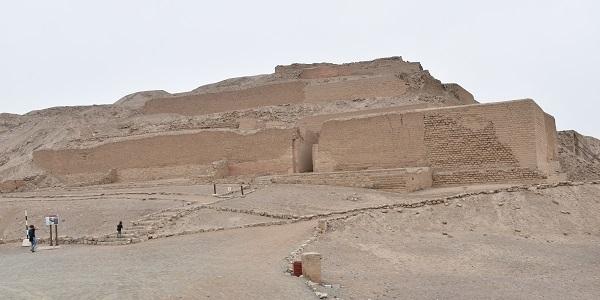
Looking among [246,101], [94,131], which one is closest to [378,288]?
[246,101]

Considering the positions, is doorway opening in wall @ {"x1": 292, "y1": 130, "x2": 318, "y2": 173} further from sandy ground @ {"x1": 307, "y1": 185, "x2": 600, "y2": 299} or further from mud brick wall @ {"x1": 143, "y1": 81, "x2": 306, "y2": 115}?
sandy ground @ {"x1": 307, "y1": 185, "x2": 600, "y2": 299}

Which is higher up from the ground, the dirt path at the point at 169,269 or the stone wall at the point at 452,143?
the stone wall at the point at 452,143

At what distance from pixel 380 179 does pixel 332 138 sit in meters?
3.68

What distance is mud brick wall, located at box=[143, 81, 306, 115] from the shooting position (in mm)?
34188

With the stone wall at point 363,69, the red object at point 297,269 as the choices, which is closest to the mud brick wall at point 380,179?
the red object at point 297,269

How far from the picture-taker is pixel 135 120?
125 ft

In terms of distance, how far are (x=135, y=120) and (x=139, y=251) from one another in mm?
27280

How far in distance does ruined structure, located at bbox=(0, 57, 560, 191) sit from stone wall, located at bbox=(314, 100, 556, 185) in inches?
1.4

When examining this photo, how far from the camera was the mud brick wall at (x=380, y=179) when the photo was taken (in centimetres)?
1961

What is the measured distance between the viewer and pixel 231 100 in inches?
1415

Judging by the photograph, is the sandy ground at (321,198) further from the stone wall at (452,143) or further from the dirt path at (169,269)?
A: the dirt path at (169,269)

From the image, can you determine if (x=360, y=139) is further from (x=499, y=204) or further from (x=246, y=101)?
(x=246, y=101)

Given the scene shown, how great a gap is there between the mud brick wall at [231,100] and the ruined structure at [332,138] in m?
0.06

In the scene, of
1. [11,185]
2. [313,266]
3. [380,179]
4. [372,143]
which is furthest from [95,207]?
[11,185]
